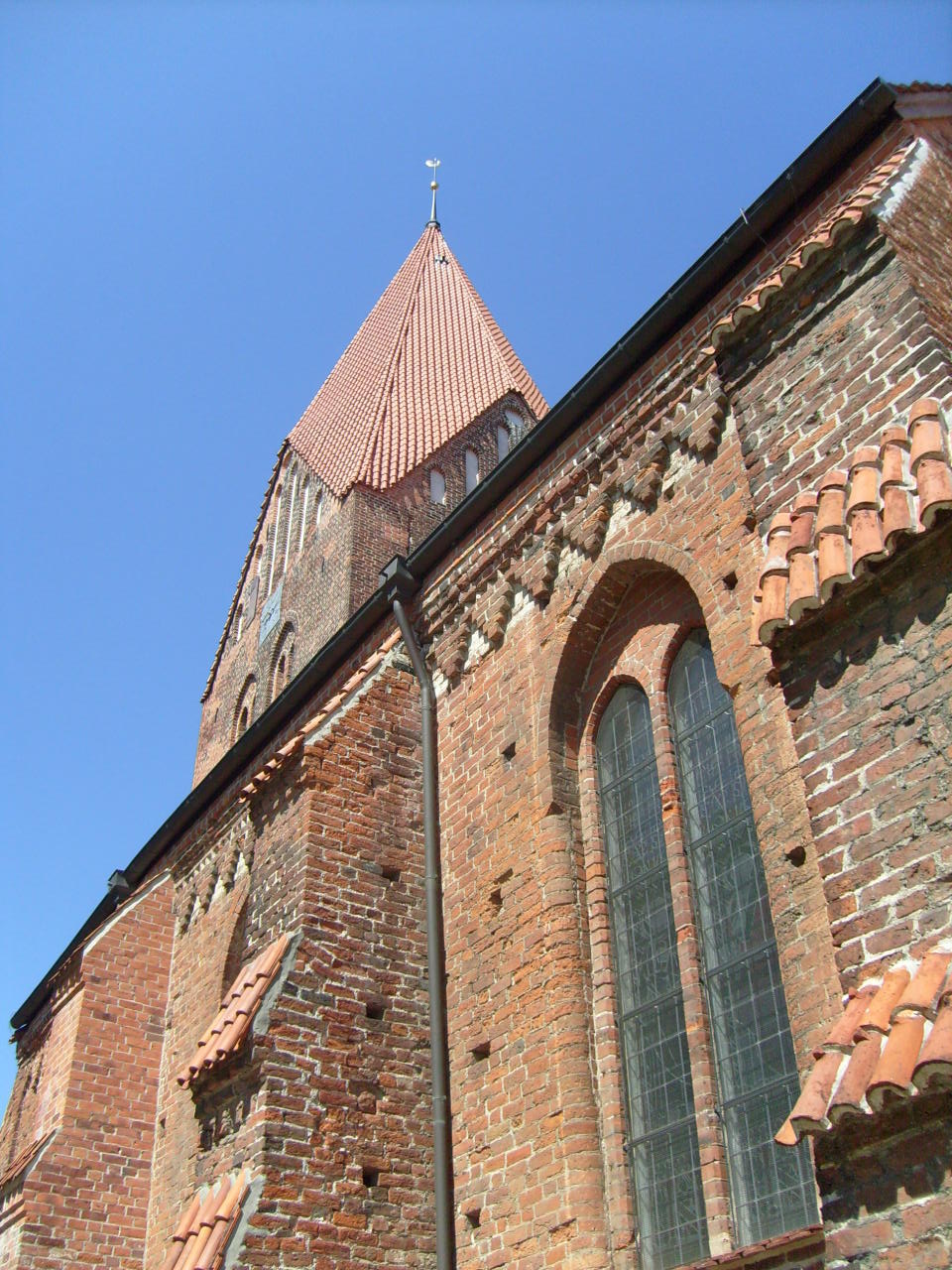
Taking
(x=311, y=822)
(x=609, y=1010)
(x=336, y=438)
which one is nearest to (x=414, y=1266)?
(x=609, y=1010)

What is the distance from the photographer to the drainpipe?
7.58 meters

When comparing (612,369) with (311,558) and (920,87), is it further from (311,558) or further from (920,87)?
(311,558)

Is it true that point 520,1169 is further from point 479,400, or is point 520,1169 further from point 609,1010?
point 479,400

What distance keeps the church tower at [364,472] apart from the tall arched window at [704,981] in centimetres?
801

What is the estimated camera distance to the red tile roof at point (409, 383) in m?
17.8

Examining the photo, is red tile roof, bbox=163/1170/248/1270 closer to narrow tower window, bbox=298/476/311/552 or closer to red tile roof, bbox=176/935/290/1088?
red tile roof, bbox=176/935/290/1088

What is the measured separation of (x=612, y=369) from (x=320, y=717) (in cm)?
356

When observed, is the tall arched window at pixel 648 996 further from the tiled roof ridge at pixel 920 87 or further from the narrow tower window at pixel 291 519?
the narrow tower window at pixel 291 519

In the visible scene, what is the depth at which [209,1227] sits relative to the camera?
7082 mm

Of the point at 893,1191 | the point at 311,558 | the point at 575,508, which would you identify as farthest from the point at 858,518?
the point at 311,558

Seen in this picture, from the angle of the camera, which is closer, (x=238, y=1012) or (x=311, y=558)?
(x=238, y=1012)

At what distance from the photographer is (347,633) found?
11148 millimetres

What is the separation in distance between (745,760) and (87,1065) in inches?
347

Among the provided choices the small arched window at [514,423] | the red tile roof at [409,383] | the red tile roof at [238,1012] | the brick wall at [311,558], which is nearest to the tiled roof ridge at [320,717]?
the red tile roof at [238,1012]
